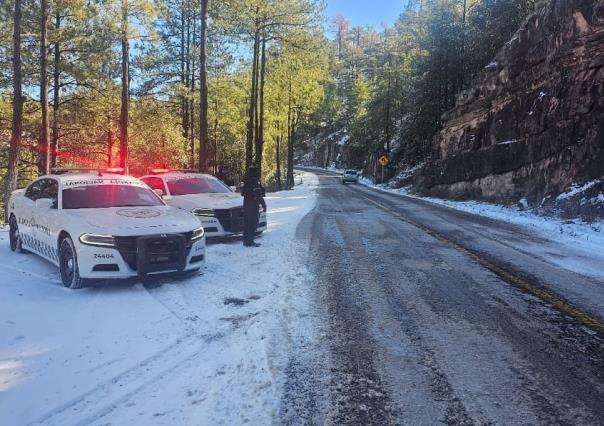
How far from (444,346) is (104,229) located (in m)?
4.61

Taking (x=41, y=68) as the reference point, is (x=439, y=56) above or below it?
above

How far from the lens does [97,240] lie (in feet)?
21.4

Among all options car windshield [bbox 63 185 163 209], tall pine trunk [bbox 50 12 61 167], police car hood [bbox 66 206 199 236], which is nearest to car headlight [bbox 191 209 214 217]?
car windshield [bbox 63 185 163 209]

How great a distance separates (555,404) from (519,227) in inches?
475

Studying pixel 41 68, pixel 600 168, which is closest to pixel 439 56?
pixel 600 168

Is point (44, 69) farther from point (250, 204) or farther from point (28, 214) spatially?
point (250, 204)

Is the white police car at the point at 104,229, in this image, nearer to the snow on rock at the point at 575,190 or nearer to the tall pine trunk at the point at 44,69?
the tall pine trunk at the point at 44,69

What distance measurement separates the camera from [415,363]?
4.38 meters

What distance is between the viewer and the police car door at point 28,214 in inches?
325

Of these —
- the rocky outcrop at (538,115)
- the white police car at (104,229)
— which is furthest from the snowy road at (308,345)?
the rocky outcrop at (538,115)

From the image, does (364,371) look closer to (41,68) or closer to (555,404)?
(555,404)

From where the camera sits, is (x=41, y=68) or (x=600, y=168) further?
(x=41, y=68)

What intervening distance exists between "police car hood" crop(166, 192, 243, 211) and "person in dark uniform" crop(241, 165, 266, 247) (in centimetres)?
58

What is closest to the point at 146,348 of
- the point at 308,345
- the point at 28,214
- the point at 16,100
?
the point at 308,345
